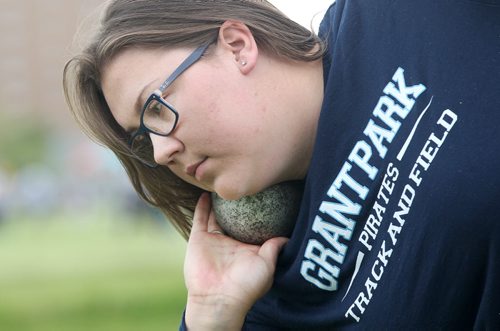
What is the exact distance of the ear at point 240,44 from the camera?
2949 mm

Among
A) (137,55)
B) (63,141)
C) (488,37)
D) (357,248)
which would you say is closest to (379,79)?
(488,37)

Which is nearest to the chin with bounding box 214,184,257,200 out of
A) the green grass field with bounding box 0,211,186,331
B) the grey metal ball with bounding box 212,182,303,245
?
the grey metal ball with bounding box 212,182,303,245

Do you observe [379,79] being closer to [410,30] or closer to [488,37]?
[410,30]

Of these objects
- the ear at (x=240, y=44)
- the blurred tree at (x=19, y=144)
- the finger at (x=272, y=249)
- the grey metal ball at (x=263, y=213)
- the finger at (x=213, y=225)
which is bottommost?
the blurred tree at (x=19, y=144)

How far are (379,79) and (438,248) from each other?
20.2 inches

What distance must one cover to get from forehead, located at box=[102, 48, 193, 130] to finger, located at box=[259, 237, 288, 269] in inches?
23.7

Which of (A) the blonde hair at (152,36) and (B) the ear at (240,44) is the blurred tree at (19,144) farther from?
(B) the ear at (240,44)

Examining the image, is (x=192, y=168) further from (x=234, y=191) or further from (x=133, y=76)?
(x=133, y=76)

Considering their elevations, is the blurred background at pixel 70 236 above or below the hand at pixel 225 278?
below

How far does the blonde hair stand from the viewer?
299 centimetres

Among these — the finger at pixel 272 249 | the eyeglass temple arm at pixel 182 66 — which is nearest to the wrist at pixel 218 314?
the finger at pixel 272 249

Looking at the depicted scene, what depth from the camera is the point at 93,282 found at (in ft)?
43.1

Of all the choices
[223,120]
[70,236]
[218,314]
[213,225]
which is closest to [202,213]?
[213,225]

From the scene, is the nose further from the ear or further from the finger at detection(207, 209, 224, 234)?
the finger at detection(207, 209, 224, 234)
